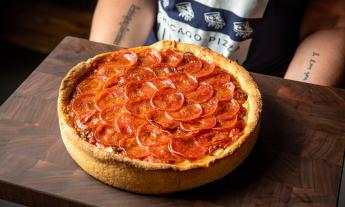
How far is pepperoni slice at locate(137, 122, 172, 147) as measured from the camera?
108 centimetres

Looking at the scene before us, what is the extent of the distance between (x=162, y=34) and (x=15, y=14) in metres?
1.64

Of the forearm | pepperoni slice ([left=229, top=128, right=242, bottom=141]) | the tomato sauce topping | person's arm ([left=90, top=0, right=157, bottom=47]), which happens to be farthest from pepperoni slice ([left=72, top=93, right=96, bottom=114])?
the forearm

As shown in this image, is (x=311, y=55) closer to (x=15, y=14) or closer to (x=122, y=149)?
(x=122, y=149)

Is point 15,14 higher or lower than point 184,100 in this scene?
lower

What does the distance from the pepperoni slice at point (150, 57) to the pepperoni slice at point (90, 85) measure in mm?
141

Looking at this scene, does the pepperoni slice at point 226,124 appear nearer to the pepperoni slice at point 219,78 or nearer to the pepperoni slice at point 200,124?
the pepperoni slice at point 200,124

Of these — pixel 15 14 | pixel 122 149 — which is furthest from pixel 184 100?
pixel 15 14

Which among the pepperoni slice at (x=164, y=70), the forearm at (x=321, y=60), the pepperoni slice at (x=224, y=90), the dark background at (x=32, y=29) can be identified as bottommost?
the dark background at (x=32, y=29)

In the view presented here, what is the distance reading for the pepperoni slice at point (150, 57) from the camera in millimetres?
1328

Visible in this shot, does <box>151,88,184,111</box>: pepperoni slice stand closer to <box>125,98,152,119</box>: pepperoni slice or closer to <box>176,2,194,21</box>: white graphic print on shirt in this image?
<box>125,98,152,119</box>: pepperoni slice

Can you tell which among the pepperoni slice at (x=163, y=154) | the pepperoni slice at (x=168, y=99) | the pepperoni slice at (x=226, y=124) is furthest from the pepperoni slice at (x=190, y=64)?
the pepperoni slice at (x=163, y=154)

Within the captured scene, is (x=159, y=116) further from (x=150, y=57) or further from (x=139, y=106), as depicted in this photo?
(x=150, y=57)

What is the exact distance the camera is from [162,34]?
1669 millimetres

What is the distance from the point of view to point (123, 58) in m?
1.34
